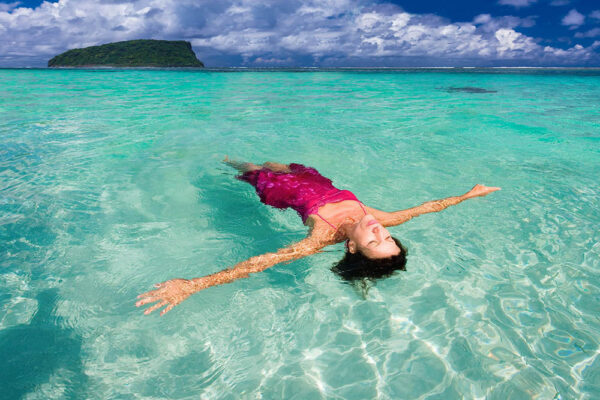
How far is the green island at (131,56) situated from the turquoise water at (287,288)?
5036 inches

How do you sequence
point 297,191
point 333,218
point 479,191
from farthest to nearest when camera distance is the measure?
1. point 479,191
2. point 297,191
3. point 333,218

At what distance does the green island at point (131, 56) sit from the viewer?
117688mm

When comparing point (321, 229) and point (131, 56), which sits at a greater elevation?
point (131, 56)

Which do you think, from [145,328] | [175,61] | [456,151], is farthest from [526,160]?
[175,61]

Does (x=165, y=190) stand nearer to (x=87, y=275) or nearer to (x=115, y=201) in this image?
(x=115, y=201)

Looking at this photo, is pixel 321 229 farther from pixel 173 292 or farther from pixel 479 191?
pixel 479 191

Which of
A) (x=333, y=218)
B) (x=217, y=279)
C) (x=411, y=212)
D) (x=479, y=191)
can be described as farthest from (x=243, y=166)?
(x=479, y=191)

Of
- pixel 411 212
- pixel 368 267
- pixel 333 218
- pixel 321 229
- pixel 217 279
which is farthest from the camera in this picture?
pixel 411 212

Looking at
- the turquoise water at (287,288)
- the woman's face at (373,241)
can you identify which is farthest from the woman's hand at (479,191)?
the woman's face at (373,241)

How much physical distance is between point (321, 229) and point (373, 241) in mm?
890

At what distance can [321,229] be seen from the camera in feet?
13.2

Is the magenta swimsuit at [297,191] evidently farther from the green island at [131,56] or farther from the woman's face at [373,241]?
the green island at [131,56]

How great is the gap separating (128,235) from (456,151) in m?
7.52

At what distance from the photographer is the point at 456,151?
823cm
